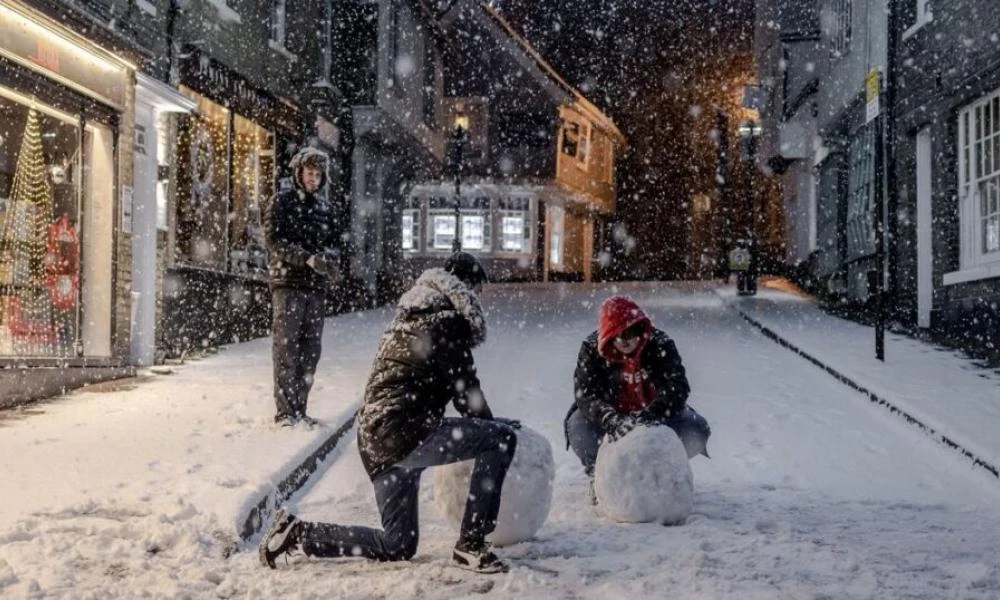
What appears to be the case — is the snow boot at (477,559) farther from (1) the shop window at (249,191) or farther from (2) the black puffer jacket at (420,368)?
(1) the shop window at (249,191)

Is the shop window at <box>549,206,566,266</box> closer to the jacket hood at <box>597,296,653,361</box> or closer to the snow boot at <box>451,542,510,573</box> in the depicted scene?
the jacket hood at <box>597,296,653,361</box>

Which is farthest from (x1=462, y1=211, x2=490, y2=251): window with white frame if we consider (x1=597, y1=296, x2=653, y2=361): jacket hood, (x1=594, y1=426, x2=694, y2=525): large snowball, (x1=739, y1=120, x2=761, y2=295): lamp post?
(x1=594, y1=426, x2=694, y2=525): large snowball

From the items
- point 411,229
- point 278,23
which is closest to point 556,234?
point 411,229

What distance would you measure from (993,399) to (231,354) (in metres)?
9.00

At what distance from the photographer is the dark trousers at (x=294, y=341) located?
7.81m

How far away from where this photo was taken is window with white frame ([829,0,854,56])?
2114 centimetres

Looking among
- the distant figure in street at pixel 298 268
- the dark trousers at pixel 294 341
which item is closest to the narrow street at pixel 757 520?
the dark trousers at pixel 294 341

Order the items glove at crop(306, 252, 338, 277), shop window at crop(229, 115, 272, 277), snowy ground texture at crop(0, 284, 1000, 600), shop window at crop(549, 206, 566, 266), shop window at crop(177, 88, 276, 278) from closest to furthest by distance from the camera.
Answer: snowy ground texture at crop(0, 284, 1000, 600) → glove at crop(306, 252, 338, 277) → shop window at crop(177, 88, 276, 278) → shop window at crop(229, 115, 272, 277) → shop window at crop(549, 206, 566, 266)

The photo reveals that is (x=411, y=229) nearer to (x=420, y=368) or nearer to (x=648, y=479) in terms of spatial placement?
(x=648, y=479)

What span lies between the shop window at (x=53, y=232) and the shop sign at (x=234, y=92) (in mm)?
2907

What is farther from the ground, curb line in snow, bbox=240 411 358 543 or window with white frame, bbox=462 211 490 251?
window with white frame, bbox=462 211 490 251

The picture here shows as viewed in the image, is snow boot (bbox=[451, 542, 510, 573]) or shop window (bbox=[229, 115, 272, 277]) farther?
shop window (bbox=[229, 115, 272, 277])

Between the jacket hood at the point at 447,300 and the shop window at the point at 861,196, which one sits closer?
the jacket hood at the point at 447,300

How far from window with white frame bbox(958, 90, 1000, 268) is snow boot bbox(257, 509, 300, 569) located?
1114cm
